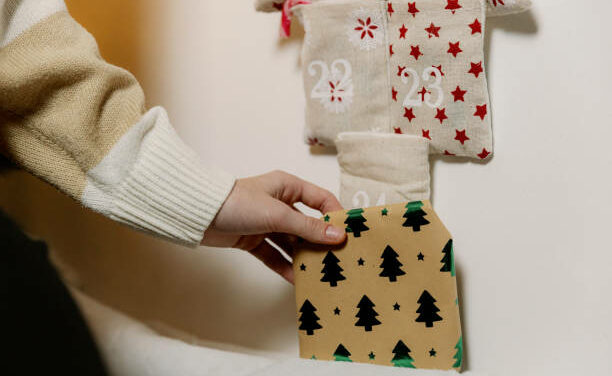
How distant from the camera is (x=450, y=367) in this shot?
23.4 inches

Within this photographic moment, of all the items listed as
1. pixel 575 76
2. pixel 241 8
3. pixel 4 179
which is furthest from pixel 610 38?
pixel 4 179

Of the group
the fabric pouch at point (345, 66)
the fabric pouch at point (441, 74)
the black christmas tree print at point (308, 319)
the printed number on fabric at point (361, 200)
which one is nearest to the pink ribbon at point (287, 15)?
the fabric pouch at point (345, 66)

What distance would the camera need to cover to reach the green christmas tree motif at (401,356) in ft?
2.00

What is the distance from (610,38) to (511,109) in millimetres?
114

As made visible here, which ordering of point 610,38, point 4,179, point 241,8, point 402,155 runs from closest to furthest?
point 610,38 < point 402,155 < point 241,8 < point 4,179

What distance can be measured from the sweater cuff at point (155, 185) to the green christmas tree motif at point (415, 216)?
195 mm

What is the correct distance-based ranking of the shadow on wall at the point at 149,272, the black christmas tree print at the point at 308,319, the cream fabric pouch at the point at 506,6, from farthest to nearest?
the shadow on wall at the point at 149,272
the black christmas tree print at the point at 308,319
the cream fabric pouch at the point at 506,6

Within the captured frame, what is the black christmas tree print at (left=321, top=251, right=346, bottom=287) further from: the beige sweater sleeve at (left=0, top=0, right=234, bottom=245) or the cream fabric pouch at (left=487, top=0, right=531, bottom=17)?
the cream fabric pouch at (left=487, top=0, right=531, bottom=17)

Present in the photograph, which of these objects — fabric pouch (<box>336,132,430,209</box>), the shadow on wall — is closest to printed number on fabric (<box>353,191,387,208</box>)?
fabric pouch (<box>336,132,430,209</box>)

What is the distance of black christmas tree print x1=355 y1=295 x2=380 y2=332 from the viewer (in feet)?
2.06

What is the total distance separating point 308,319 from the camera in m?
0.66

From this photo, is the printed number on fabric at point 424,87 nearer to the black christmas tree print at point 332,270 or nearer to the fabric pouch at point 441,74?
the fabric pouch at point 441,74

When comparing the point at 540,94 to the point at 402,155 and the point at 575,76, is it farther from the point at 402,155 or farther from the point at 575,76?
the point at 402,155

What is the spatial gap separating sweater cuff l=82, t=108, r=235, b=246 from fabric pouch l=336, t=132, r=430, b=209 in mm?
162
